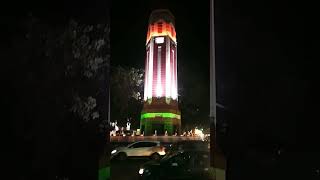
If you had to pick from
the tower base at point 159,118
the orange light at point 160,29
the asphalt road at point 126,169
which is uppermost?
the orange light at point 160,29

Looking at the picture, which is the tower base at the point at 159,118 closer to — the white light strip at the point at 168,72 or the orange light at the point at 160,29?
the white light strip at the point at 168,72

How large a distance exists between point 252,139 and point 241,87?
1161 mm

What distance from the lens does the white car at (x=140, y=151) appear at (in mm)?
15891

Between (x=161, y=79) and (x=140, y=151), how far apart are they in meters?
27.3

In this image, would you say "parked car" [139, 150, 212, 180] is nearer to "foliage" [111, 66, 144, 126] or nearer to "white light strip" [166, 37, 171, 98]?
"foliage" [111, 66, 144, 126]

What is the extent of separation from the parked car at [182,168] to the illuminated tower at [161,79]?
30881 mm

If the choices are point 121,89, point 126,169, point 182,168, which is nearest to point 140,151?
point 126,169

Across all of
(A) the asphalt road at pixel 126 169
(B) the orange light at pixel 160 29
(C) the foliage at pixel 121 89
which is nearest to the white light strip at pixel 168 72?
(B) the orange light at pixel 160 29

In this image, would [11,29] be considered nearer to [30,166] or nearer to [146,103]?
[30,166]

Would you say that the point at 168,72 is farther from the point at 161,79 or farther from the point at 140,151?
the point at 140,151

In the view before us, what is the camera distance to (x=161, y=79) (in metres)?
42.9

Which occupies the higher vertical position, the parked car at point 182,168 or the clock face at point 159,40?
the clock face at point 159,40

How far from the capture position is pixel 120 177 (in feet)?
36.7

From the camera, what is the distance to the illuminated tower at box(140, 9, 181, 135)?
134ft
